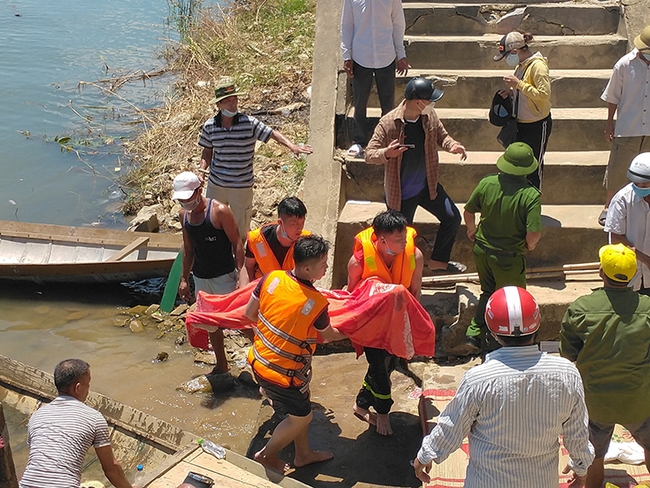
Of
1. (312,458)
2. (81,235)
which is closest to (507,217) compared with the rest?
(312,458)

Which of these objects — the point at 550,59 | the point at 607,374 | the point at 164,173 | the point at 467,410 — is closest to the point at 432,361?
the point at 607,374

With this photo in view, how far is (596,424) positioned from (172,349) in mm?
4887

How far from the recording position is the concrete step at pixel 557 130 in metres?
8.19

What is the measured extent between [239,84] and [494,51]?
217 inches

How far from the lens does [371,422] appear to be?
564 centimetres

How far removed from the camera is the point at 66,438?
397cm

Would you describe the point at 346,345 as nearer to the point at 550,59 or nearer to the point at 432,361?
the point at 432,361

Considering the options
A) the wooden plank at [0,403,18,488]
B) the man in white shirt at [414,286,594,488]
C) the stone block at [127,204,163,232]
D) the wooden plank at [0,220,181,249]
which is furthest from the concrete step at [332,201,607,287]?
the stone block at [127,204,163,232]

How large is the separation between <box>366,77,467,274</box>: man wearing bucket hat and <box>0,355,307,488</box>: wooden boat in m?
2.71

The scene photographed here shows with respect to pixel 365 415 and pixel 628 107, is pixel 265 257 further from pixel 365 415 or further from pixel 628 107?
pixel 628 107

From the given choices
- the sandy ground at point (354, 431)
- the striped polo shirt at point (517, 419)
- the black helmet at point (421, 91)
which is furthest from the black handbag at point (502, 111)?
the striped polo shirt at point (517, 419)

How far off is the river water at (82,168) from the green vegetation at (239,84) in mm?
848

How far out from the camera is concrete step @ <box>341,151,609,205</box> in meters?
7.71

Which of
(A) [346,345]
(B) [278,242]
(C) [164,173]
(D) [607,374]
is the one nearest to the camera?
(D) [607,374]
